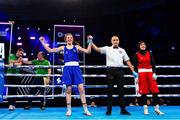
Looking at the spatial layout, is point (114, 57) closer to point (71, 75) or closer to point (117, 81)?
point (117, 81)

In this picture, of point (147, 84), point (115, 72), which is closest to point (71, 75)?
point (115, 72)

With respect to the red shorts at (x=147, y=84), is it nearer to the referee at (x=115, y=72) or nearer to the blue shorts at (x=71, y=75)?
the referee at (x=115, y=72)

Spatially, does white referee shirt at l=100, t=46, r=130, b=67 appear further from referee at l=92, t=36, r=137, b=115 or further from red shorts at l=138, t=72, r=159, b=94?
red shorts at l=138, t=72, r=159, b=94

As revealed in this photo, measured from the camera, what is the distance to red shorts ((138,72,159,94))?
5133 millimetres

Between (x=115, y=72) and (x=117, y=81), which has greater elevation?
(x=115, y=72)

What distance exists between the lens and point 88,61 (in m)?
8.70

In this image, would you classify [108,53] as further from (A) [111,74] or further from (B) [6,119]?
(B) [6,119]

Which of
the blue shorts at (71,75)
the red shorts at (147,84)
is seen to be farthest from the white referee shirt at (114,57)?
the blue shorts at (71,75)

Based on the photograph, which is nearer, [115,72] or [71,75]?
[71,75]

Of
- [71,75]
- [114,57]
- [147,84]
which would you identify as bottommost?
[147,84]

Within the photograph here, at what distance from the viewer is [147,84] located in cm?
517

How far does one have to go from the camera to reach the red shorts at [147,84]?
16.8 feet

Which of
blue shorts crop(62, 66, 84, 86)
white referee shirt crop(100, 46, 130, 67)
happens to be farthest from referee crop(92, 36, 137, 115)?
blue shorts crop(62, 66, 84, 86)

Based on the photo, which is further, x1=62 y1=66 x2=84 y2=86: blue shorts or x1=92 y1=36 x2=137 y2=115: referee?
x1=92 y1=36 x2=137 y2=115: referee
